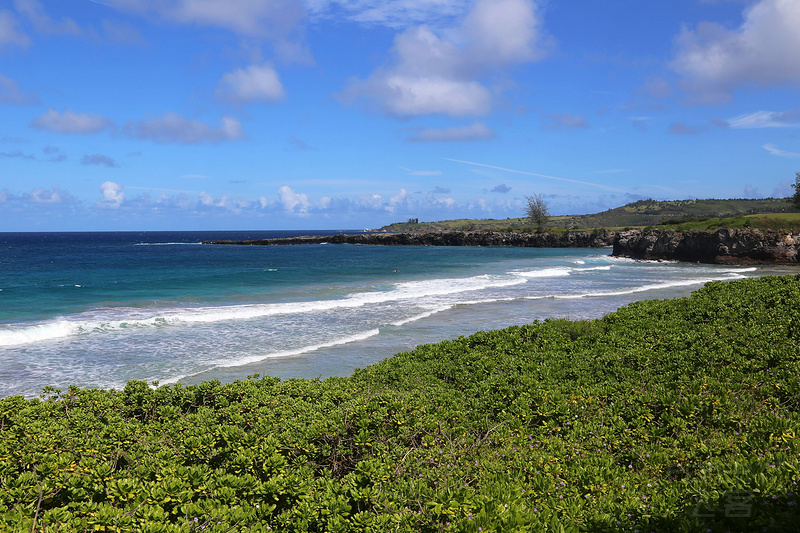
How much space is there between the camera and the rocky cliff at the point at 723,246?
5772 centimetres

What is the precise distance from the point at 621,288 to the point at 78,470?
122ft

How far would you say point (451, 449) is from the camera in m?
5.85

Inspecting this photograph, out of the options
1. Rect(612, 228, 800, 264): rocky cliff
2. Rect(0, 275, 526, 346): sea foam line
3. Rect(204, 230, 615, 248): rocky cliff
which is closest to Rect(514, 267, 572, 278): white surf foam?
Rect(0, 275, 526, 346): sea foam line

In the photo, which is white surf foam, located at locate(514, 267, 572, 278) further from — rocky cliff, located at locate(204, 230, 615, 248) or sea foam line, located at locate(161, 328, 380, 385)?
rocky cliff, located at locate(204, 230, 615, 248)

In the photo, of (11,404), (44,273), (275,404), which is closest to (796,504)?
Result: (275,404)

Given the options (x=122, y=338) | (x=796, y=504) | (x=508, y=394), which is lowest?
(x=122, y=338)

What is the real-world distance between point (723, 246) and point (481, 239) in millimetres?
63633

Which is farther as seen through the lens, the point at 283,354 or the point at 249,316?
the point at 249,316

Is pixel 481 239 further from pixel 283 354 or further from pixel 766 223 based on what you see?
pixel 283 354

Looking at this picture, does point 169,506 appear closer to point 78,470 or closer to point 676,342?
point 78,470

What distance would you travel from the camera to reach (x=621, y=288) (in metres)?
36.3

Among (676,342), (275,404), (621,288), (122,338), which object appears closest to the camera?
(275,404)

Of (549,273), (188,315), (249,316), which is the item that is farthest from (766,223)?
(188,315)

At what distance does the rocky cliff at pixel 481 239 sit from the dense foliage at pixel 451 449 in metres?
106
